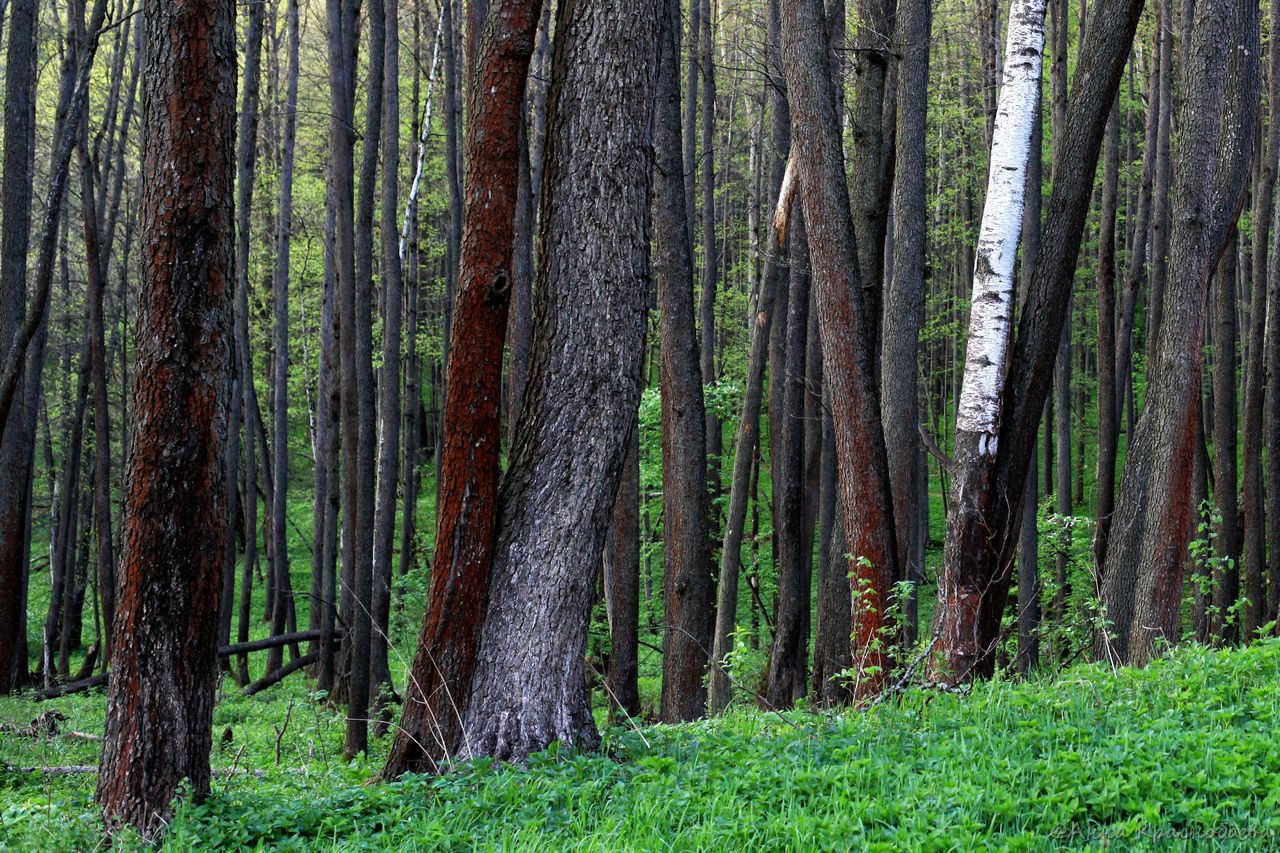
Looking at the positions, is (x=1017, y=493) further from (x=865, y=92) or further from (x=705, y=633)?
(x=865, y=92)

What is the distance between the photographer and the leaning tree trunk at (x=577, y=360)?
476 cm

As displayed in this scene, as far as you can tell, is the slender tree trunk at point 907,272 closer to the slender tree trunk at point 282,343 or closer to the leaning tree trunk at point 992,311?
the leaning tree trunk at point 992,311

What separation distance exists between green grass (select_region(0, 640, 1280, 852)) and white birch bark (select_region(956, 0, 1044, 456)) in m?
2.01

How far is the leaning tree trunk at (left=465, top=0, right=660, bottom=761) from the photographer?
187 inches

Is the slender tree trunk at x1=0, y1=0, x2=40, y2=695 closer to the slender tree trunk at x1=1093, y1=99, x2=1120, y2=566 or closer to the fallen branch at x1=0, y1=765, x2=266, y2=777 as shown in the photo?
the fallen branch at x1=0, y1=765, x2=266, y2=777

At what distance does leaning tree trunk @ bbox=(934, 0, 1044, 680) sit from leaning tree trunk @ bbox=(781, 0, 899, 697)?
22.2 inches

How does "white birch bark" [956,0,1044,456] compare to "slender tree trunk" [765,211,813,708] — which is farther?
"slender tree trunk" [765,211,813,708]

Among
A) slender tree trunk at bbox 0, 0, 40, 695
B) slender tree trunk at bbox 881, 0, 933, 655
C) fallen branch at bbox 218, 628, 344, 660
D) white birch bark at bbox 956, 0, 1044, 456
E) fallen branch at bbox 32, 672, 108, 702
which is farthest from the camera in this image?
fallen branch at bbox 32, 672, 108, 702

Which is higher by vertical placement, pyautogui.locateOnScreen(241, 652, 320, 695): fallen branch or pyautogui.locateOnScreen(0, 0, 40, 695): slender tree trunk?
pyautogui.locateOnScreen(0, 0, 40, 695): slender tree trunk

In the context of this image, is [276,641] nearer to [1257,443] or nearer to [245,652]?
[245,652]

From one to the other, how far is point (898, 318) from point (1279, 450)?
7.86m

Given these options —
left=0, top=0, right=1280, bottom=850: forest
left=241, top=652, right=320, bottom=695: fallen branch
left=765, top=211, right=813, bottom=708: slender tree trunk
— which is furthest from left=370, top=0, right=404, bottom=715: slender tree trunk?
left=765, top=211, right=813, bottom=708: slender tree trunk

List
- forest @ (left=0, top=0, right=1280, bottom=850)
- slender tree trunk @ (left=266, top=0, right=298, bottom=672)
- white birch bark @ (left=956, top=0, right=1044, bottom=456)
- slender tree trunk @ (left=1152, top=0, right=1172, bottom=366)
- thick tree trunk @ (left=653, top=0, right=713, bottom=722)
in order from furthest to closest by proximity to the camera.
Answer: slender tree trunk @ (left=266, top=0, right=298, bottom=672)
slender tree trunk @ (left=1152, top=0, right=1172, bottom=366)
thick tree trunk @ (left=653, top=0, right=713, bottom=722)
white birch bark @ (left=956, top=0, right=1044, bottom=456)
forest @ (left=0, top=0, right=1280, bottom=850)

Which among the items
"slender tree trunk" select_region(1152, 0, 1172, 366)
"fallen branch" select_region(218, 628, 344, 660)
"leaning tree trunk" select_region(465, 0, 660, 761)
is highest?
"slender tree trunk" select_region(1152, 0, 1172, 366)
